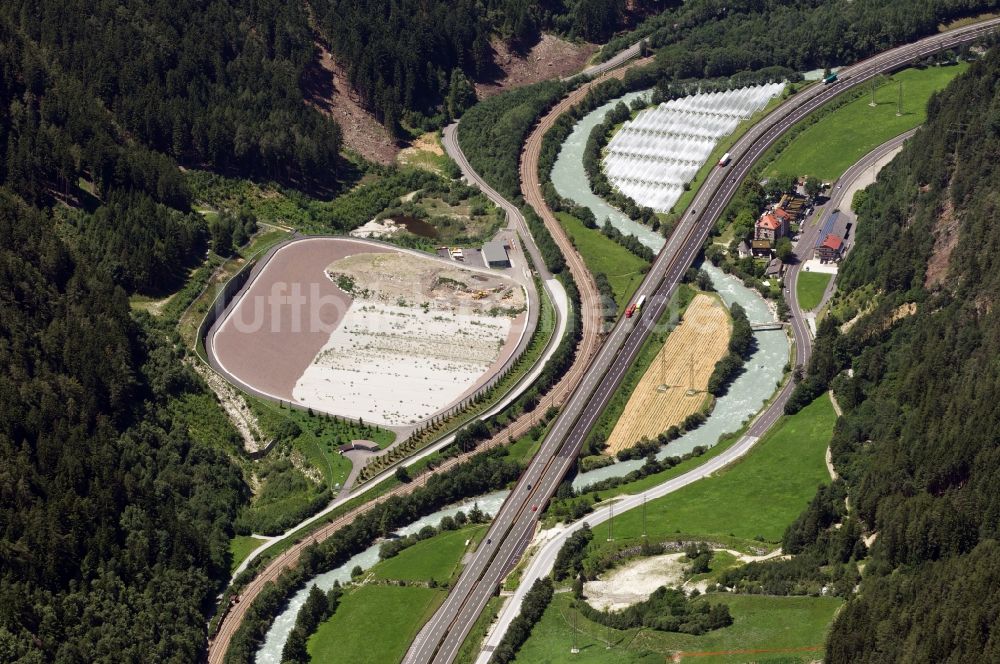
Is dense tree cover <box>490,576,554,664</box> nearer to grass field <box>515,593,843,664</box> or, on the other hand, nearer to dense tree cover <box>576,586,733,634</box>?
grass field <box>515,593,843,664</box>

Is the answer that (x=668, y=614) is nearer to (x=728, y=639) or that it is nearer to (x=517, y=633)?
(x=728, y=639)

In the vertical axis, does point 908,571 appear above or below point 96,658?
above

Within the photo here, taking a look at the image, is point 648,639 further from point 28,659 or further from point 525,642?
point 28,659

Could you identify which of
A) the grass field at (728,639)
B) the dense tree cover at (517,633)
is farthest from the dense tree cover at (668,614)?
the dense tree cover at (517,633)

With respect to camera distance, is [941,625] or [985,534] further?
[985,534]

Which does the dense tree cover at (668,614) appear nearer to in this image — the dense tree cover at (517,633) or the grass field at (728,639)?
the grass field at (728,639)

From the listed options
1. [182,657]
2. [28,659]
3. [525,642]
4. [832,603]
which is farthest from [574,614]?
[28,659]

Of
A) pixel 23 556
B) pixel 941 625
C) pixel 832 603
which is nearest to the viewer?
pixel 941 625
